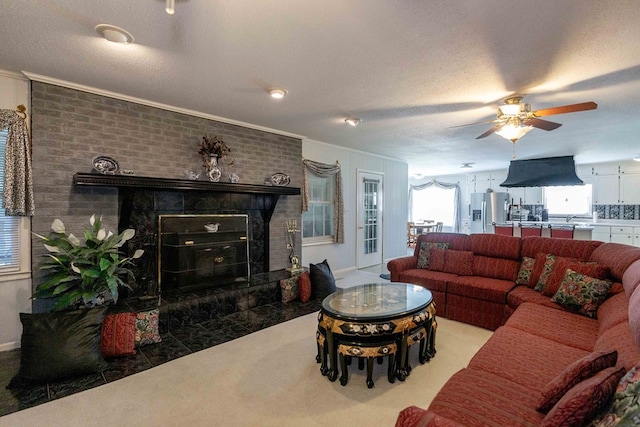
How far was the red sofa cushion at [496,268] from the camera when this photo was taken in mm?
3643

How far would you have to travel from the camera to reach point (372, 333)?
227 centimetres

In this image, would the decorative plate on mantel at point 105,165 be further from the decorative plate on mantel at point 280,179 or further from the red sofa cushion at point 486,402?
the red sofa cushion at point 486,402

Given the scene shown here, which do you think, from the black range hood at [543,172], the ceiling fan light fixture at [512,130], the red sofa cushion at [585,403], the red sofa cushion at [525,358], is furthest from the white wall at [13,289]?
the black range hood at [543,172]

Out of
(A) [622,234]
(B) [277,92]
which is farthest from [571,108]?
(A) [622,234]

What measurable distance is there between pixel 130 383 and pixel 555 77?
14.2 feet

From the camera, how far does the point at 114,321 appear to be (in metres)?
2.75

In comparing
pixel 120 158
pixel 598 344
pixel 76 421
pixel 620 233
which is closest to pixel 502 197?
pixel 620 233

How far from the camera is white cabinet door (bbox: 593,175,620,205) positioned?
23.6ft

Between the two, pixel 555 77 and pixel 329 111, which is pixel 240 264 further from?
pixel 555 77

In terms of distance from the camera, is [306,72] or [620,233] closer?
[306,72]

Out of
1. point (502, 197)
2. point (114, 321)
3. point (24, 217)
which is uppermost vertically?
point (502, 197)

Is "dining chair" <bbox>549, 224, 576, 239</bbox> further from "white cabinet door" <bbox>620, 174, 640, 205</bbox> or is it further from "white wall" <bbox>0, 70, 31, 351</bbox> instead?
Result: "white wall" <bbox>0, 70, 31, 351</bbox>

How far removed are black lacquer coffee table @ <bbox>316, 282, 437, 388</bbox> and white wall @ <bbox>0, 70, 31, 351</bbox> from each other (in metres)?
2.78

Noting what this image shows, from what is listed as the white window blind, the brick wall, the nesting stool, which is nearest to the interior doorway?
the brick wall
